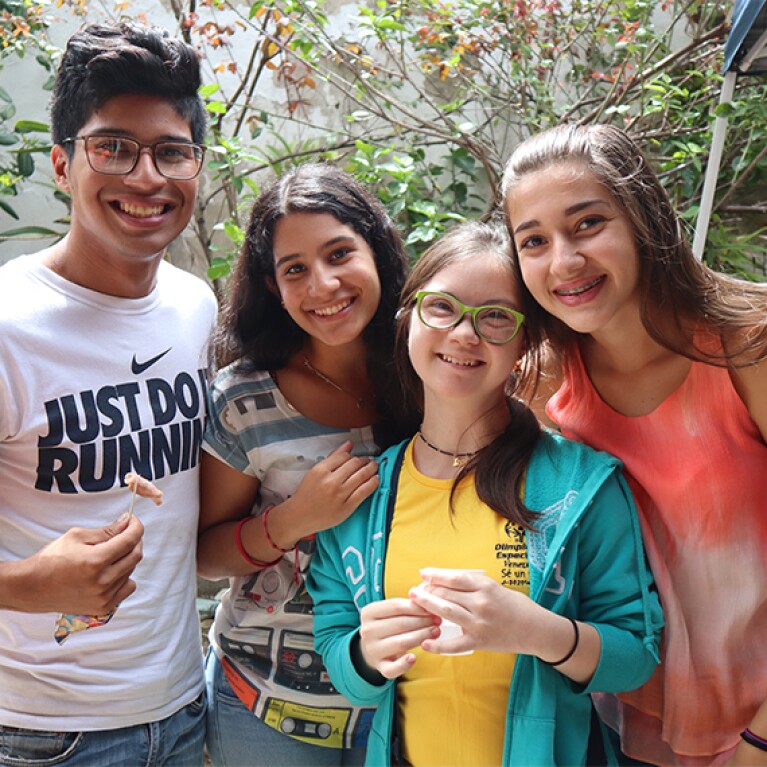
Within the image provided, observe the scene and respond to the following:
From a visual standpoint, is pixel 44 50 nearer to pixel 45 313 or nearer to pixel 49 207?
pixel 49 207

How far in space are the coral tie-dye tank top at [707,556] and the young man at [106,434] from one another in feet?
3.18

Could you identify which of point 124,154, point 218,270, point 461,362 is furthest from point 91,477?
point 218,270

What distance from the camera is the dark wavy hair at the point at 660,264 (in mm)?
1527

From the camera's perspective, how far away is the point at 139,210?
1730mm

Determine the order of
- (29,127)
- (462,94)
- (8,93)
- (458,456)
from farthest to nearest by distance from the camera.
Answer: (8,93) < (462,94) < (29,127) < (458,456)

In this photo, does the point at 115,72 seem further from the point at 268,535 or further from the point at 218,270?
the point at 218,270

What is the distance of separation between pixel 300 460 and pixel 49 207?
129 inches

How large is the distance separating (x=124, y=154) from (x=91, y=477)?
659 millimetres

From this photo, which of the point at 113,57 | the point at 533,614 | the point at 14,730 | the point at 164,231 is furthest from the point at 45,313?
the point at 533,614

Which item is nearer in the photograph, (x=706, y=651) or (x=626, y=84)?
(x=706, y=651)

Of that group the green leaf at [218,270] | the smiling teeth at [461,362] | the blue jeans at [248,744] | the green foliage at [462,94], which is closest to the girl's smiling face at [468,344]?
the smiling teeth at [461,362]

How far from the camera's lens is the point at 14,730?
5.20 feet

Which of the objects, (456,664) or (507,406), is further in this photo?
(507,406)

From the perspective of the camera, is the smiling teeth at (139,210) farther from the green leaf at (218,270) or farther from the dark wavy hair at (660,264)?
the green leaf at (218,270)
